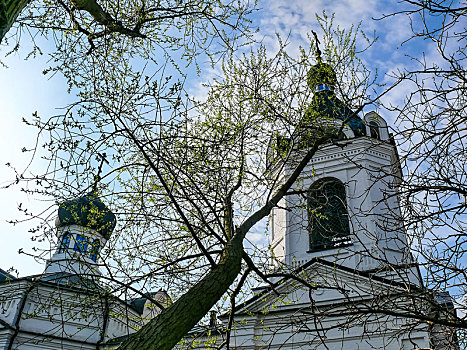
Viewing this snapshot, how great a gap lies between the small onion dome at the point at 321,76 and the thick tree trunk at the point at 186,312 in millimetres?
2763

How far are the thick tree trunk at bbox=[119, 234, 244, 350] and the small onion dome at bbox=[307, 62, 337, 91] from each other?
2.76 meters

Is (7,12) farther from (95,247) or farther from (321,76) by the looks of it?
(321,76)

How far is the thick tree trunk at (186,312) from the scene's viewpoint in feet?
11.0

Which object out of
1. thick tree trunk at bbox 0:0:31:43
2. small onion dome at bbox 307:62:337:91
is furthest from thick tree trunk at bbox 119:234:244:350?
small onion dome at bbox 307:62:337:91

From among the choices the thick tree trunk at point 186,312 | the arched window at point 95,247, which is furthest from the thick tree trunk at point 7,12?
the arched window at point 95,247

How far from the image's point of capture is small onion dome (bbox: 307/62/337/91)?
6037mm

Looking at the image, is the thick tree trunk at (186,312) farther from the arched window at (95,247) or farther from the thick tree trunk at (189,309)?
the arched window at (95,247)

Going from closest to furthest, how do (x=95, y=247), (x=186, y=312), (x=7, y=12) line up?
(x=7, y=12), (x=186, y=312), (x=95, y=247)

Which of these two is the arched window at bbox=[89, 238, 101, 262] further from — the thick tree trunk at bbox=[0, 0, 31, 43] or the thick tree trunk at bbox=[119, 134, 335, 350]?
the thick tree trunk at bbox=[0, 0, 31, 43]

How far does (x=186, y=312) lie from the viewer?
144 inches

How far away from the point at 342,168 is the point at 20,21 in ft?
32.6

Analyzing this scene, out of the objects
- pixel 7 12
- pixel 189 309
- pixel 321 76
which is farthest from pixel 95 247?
pixel 321 76

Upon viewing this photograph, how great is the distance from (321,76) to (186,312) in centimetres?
397

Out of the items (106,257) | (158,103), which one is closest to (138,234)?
(106,257)
